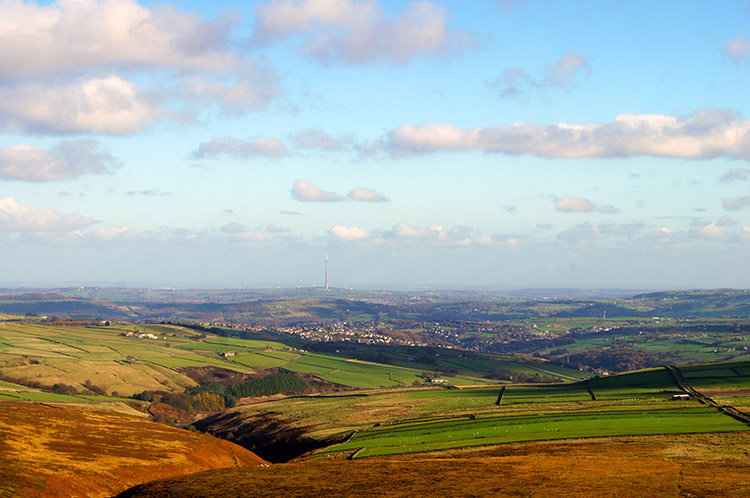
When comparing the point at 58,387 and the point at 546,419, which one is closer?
the point at 546,419

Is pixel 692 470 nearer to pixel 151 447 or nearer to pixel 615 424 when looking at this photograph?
pixel 615 424

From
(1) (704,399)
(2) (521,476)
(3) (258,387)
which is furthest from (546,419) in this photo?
(3) (258,387)

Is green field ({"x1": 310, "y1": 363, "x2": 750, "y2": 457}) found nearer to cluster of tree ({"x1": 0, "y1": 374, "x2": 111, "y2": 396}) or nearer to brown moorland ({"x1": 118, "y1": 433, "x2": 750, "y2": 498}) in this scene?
brown moorland ({"x1": 118, "y1": 433, "x2": 750, "y2": 498})

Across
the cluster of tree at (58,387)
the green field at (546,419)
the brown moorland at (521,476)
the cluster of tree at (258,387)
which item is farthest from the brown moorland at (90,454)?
the cluster of tree at (258,387)

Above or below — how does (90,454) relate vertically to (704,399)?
below

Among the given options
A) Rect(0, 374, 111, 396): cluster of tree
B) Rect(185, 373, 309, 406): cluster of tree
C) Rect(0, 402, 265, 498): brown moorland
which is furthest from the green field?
Rect(0, 374, 111, 396): cluster of tree

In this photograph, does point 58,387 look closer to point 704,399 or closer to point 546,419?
point 546,419
